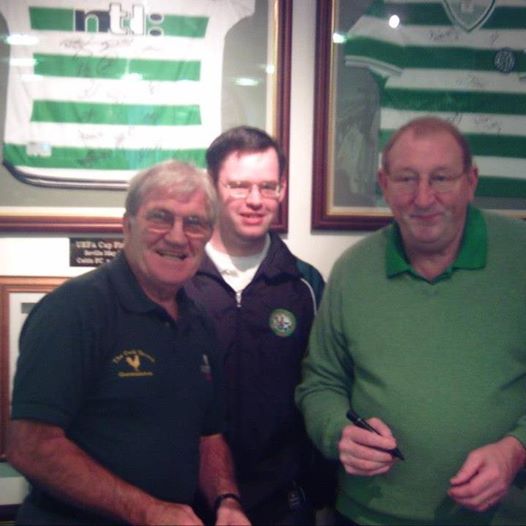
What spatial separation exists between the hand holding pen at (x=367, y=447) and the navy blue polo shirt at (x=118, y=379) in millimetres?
334

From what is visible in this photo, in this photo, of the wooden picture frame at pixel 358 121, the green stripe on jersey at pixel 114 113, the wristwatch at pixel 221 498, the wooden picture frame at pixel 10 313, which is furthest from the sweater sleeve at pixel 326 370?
the wooden picture frame at pixel 10 313

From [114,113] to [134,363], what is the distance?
902 millimetres

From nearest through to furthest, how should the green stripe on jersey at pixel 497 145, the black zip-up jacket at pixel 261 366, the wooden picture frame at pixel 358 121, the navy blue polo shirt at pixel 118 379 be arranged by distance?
1. the navy blue polo shirt at pixel 118 379
2. the black zip-up jacket at pixel 261 366
3. the wooden picture frame at pixel 358 121
4. the green stripe on jersey at pixel 497 145

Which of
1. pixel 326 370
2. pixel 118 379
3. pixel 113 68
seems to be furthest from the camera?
pixel 113 68

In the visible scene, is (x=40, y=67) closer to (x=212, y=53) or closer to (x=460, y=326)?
(x=212, y=53)

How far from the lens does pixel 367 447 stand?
4.54ft

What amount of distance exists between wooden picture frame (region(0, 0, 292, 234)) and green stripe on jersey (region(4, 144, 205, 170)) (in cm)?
6

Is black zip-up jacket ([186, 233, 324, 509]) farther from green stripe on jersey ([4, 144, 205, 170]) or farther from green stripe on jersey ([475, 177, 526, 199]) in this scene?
green stripe on jersey ([475, 177, 526, 199])

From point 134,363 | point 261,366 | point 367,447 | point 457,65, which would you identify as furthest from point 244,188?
point 457,65

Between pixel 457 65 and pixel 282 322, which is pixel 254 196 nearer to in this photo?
pixel 282 322

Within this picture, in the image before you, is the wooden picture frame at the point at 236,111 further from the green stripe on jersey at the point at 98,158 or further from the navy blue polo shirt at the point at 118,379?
the navy blue polo shirt at the point at 118,379

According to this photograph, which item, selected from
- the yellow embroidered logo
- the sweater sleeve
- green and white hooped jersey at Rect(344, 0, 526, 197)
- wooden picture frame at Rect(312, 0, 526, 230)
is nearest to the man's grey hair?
the yellow embroidered logo

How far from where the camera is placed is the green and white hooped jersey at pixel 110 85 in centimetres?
182

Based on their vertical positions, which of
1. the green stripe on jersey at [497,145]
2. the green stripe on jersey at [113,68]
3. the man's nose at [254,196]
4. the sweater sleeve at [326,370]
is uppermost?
the green stripe on jersey at [113,68]
